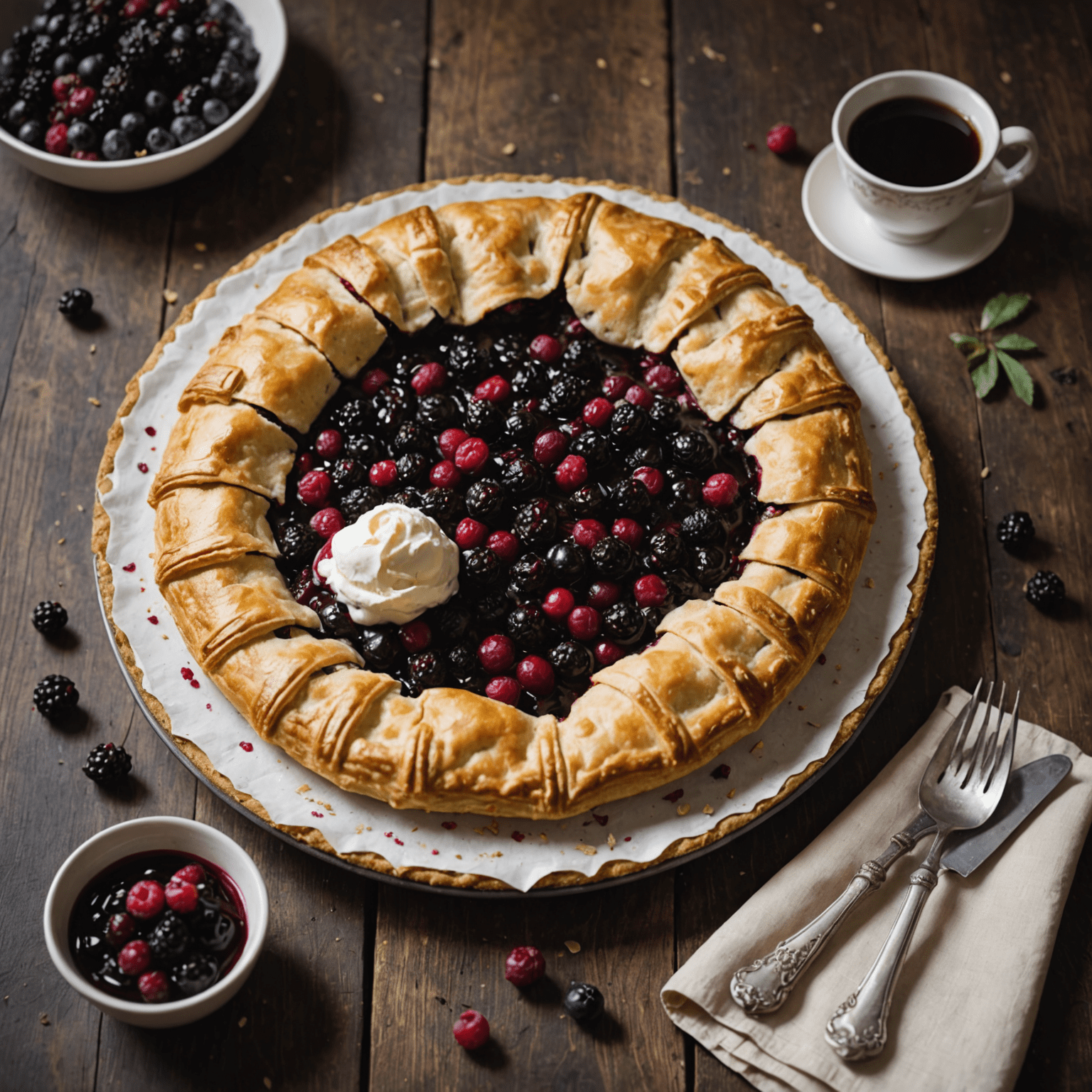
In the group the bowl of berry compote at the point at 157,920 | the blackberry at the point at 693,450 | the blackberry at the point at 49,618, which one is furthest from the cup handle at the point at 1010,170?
the blackberry at the point at 49,618

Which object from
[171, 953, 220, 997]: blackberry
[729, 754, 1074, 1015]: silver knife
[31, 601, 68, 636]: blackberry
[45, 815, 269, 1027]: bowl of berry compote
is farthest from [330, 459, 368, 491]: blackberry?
[729, 754, 1074, 1015]: silver knife

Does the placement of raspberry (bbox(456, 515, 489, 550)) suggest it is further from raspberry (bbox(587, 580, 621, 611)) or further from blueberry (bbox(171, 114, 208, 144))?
blueberry (bbox(171, 114, 208, 144))

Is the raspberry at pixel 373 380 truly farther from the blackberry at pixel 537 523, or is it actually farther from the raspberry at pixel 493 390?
the blackberry at pixel 537 523

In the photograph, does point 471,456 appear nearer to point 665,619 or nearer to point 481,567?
point 481,567

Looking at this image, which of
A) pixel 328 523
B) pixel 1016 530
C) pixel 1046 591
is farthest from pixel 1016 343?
pixel 328 523

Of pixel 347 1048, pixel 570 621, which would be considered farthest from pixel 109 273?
pixel 347 1048

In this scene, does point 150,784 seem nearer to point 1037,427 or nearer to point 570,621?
point 570,621
